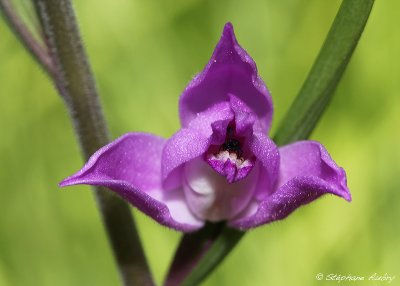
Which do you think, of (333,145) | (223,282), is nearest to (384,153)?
(333,145)

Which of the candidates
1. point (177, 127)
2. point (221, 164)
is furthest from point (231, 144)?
point (177, 127)

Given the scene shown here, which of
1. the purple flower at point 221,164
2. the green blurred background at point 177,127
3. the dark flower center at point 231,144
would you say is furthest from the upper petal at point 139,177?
the green blurred background at point 177,127

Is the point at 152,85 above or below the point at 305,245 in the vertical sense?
above

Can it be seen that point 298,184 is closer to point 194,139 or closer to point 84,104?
point 194,139

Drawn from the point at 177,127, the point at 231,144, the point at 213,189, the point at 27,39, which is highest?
the point at 27,39

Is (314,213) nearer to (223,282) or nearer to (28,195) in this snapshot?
(223,282)

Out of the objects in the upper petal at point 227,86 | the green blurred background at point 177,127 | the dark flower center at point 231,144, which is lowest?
the green blurred background at point 177,127

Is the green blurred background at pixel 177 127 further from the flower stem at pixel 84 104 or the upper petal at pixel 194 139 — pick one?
the upper petal at pixel 194 139
